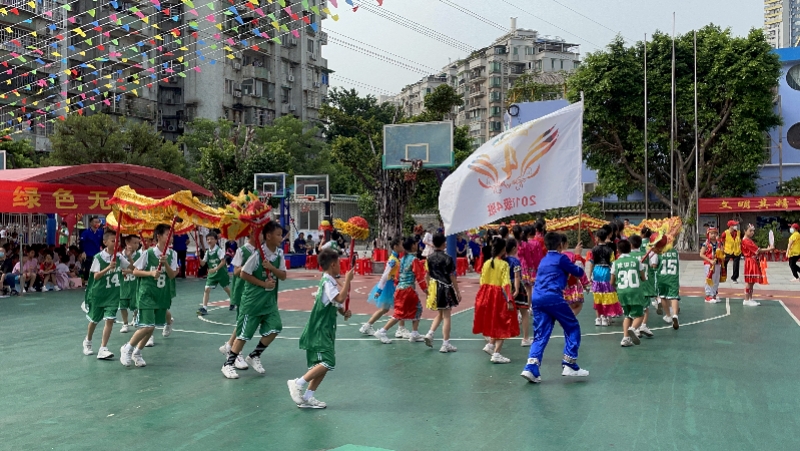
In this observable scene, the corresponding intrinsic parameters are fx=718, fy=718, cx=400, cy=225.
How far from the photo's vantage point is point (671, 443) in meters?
5.19

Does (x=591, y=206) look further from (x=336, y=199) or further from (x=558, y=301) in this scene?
(x=558, y=301)

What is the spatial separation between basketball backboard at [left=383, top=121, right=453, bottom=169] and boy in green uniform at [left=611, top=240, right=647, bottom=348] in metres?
11.5

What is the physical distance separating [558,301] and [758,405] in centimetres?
198

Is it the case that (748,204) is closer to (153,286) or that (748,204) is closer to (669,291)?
(669,291)

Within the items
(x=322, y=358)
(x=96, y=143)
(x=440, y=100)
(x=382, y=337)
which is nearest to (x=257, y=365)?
(x=322, y=358)

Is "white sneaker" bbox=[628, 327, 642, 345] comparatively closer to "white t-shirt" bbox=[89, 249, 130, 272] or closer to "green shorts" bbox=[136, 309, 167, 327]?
"green shorts" bbox=[136, 309, 167, 327]

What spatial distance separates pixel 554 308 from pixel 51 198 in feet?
46.9

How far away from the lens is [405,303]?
9.62 metres

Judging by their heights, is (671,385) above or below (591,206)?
below

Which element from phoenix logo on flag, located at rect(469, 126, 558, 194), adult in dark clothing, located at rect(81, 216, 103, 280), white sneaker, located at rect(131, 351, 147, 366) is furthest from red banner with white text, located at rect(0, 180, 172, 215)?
phoenix logo on flag, located at rect(469, 126, 558, 194)

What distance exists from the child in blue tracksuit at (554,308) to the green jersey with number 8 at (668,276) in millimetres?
4143

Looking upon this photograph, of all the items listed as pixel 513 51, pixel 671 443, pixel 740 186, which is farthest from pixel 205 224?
pixel 513 51

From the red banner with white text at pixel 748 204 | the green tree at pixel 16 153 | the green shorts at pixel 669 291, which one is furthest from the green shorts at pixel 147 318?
the red banner with white text at pixel 748 204

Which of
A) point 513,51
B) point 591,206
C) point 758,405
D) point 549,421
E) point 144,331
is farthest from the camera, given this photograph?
point 513,51
